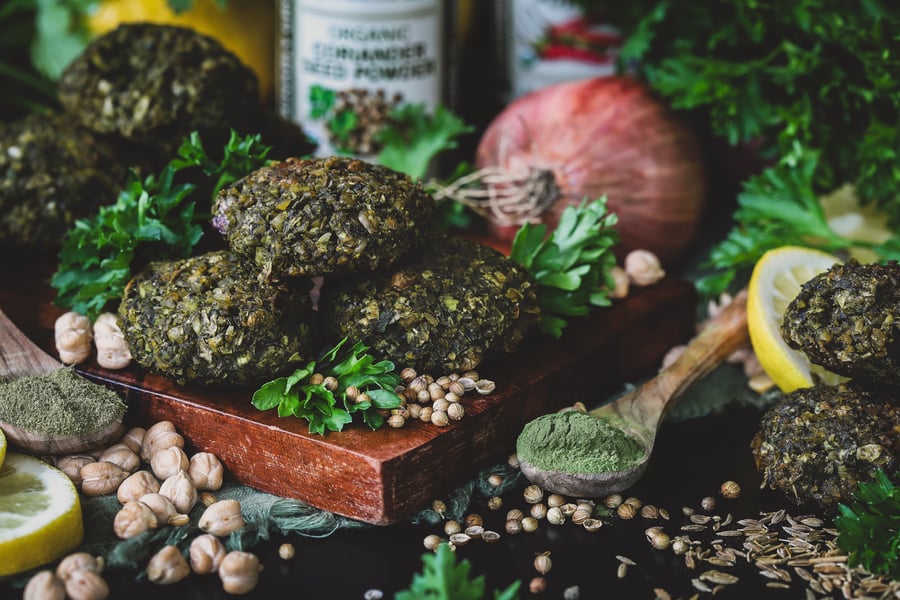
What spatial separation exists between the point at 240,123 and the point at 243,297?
0.60m

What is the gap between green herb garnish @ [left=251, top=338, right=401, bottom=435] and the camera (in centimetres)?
155

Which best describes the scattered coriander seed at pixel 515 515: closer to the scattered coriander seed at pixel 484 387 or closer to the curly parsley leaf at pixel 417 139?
the scattered coriander seed at pixel 484 387

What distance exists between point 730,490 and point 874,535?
0.88 ft

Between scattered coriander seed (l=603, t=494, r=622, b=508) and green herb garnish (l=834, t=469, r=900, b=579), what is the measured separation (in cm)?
32

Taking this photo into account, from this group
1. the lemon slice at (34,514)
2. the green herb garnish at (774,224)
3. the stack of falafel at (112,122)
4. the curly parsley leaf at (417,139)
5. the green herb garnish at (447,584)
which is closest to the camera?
the green herb garnish at (447,584)

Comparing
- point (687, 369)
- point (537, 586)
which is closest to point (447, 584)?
point (537, 586)

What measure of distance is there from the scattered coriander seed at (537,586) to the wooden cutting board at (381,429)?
24 centimetres

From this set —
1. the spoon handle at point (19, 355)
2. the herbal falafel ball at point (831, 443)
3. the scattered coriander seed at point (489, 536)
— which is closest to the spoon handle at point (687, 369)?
the herbal falafel ball at point (831, 443)

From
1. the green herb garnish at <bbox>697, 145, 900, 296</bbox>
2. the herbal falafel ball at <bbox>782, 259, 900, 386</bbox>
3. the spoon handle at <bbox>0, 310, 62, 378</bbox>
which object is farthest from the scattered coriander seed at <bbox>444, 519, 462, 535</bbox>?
the green herb garnish at <bbox>697, 145, 900, 296</bbox>

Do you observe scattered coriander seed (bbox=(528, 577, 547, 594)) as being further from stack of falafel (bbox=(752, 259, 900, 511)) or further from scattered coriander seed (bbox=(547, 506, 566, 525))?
stack of falafel (bbox=(752, 259, 900, 511))

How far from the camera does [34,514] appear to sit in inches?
55.9

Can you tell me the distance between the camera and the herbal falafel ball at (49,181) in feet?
6.72

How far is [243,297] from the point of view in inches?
61.9

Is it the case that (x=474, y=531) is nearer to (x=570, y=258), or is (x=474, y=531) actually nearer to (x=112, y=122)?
(x=570, y=258)
